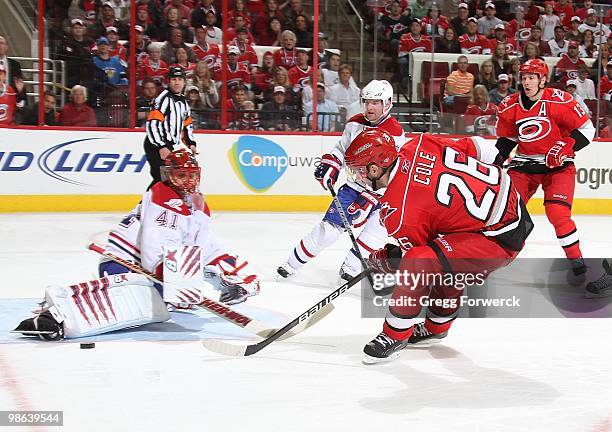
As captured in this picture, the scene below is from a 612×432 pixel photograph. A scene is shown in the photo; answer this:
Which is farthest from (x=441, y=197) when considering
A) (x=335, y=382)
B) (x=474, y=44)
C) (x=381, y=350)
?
(x=474, y=44)

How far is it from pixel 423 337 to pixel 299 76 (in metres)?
5.54

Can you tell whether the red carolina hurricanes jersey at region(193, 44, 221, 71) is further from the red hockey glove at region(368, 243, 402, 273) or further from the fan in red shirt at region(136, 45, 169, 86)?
the red hockey glove at region(368, 243, 402, 273)

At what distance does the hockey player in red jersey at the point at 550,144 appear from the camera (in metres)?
4.92

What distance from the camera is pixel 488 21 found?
376 inches

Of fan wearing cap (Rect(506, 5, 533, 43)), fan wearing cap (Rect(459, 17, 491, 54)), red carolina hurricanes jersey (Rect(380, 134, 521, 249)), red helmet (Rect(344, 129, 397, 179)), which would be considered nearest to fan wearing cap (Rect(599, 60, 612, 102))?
fan wearing cap (Rect(506, 5, 533, 43))

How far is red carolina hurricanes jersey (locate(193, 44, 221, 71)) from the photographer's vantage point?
859cm

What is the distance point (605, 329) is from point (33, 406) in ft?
8.23

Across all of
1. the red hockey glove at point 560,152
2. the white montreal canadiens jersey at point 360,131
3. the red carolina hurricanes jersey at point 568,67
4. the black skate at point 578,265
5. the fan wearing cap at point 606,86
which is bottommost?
the black skate at point 578,265

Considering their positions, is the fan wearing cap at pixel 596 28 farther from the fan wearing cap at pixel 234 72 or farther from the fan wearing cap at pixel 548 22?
the fan wearing cap at pixel 234 72

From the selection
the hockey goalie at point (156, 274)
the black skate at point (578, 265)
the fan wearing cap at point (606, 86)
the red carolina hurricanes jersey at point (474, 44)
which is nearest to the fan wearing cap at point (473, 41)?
the red carolina hurricanes jersey at point (474, 44)

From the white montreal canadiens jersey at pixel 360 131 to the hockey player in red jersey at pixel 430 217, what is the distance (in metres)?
1.63

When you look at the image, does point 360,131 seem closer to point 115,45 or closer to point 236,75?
point 236,75

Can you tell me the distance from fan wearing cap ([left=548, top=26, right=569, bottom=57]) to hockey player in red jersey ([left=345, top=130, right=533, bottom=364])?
645cm

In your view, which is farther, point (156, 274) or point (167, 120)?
point (167, 120)
